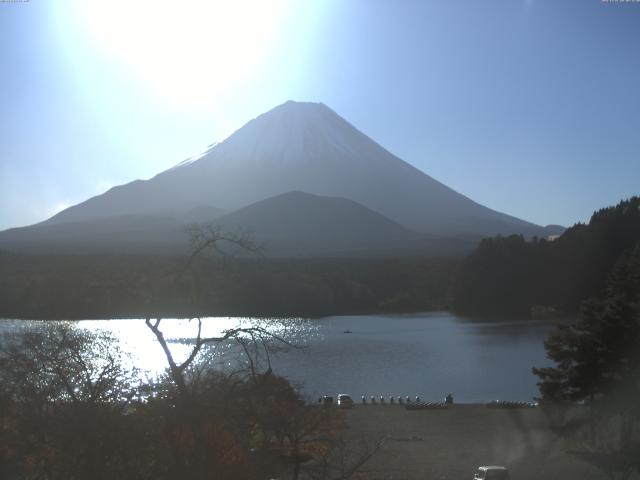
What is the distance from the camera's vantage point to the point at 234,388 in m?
4.15

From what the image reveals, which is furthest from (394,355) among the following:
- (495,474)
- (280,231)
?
(280,231)

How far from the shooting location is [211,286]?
449 inches

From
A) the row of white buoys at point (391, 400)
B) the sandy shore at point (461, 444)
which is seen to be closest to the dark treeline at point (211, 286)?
the sandy shore at point (461, 444)

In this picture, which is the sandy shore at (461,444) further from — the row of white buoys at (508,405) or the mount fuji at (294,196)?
the mount fuji at (294,196)

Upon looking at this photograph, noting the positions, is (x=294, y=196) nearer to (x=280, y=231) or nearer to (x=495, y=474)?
(x=280, y=231)

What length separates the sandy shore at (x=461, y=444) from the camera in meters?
8.67

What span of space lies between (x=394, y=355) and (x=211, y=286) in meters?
12.1

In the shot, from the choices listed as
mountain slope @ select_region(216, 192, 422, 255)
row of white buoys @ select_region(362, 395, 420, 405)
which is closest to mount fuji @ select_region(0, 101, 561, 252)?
mountain slope @ select_region(216, 192, 422, 255)

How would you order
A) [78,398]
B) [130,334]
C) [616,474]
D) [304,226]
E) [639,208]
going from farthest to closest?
[304,226] → [639,208] → [130,334] → [616,474] → [78,398]

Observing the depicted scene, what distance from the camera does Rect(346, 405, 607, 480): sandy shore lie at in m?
8.67

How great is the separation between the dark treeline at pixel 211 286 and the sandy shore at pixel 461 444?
3.05 meters

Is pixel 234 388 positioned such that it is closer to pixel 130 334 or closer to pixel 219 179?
pixel 130 334

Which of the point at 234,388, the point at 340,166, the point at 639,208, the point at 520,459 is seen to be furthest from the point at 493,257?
the point at 340,166

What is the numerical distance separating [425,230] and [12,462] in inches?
2918
